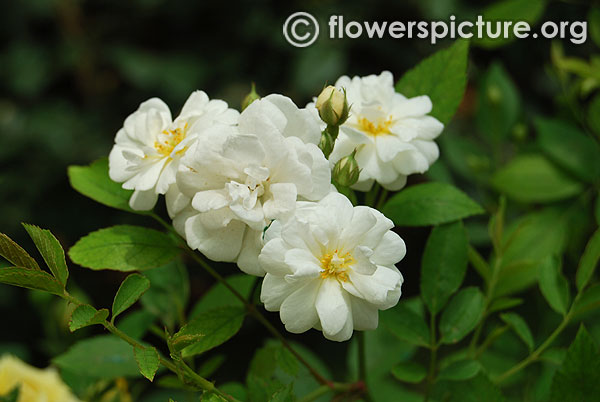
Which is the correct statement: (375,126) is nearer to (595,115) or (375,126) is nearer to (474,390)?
(474,390)

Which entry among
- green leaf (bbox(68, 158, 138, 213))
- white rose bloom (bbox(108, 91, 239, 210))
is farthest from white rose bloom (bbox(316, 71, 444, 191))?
green leaf (bbox(68, 158, 138, 213))

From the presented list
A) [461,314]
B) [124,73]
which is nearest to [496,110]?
[461,314]

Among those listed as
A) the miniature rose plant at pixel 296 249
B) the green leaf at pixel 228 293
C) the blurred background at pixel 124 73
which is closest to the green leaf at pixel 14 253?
the miniature rose plant at pixel 296 249

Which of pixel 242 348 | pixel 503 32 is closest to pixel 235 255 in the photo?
pixel 503 32

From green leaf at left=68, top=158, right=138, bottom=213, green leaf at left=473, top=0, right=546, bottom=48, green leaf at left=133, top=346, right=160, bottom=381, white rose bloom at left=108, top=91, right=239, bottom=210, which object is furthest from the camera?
green leaf at left=473, top=0, right=546, bottom=48

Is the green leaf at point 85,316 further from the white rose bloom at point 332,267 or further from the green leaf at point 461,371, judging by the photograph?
the green leaf at point 461,371

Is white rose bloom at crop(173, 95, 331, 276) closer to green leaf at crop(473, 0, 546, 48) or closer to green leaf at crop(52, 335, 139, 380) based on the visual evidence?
green leaf at crop(52, 335, 139, 380)

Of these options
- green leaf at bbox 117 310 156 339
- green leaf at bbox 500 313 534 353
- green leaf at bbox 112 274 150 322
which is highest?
green leaf at bbox 112 274 150 322
